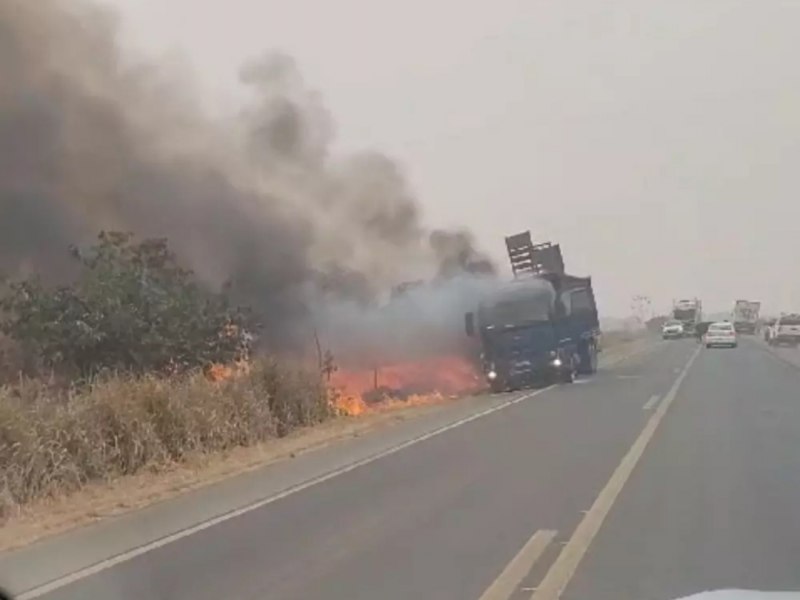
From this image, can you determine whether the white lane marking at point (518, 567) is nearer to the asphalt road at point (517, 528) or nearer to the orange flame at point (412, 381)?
the asphalt road at point (517, 528)

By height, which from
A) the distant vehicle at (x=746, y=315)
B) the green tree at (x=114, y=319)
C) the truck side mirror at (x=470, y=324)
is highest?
the green tree at (x=114, y=319)

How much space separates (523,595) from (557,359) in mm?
24511

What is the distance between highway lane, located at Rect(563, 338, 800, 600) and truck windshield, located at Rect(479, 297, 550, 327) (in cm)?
1006

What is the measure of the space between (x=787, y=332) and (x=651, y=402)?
44.9 metres

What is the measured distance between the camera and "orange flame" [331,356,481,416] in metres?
30.9

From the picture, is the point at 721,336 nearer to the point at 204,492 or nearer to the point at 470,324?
the point at 470,324

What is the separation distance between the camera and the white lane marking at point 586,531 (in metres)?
7.49

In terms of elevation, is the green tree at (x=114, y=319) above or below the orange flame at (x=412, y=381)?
above

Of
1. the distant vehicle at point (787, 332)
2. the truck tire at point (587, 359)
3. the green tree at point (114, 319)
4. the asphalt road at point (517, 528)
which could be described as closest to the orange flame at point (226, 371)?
the green tree at point (114, 319)

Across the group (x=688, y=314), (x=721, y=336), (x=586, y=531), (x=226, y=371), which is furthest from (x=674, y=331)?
(x=586, y=531)

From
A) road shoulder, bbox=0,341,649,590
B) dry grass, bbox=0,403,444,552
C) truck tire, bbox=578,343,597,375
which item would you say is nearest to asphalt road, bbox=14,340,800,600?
road shoulder, bbox=0,341,649,590

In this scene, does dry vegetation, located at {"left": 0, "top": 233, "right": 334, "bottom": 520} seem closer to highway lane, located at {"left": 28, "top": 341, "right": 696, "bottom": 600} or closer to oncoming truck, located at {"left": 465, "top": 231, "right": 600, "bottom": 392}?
highway lane, located at {"left": 28, "top": 341, "right": 696, "bottom": 600}

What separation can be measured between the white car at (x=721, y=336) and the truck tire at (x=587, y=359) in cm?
2938

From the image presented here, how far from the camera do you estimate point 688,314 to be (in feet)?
299
